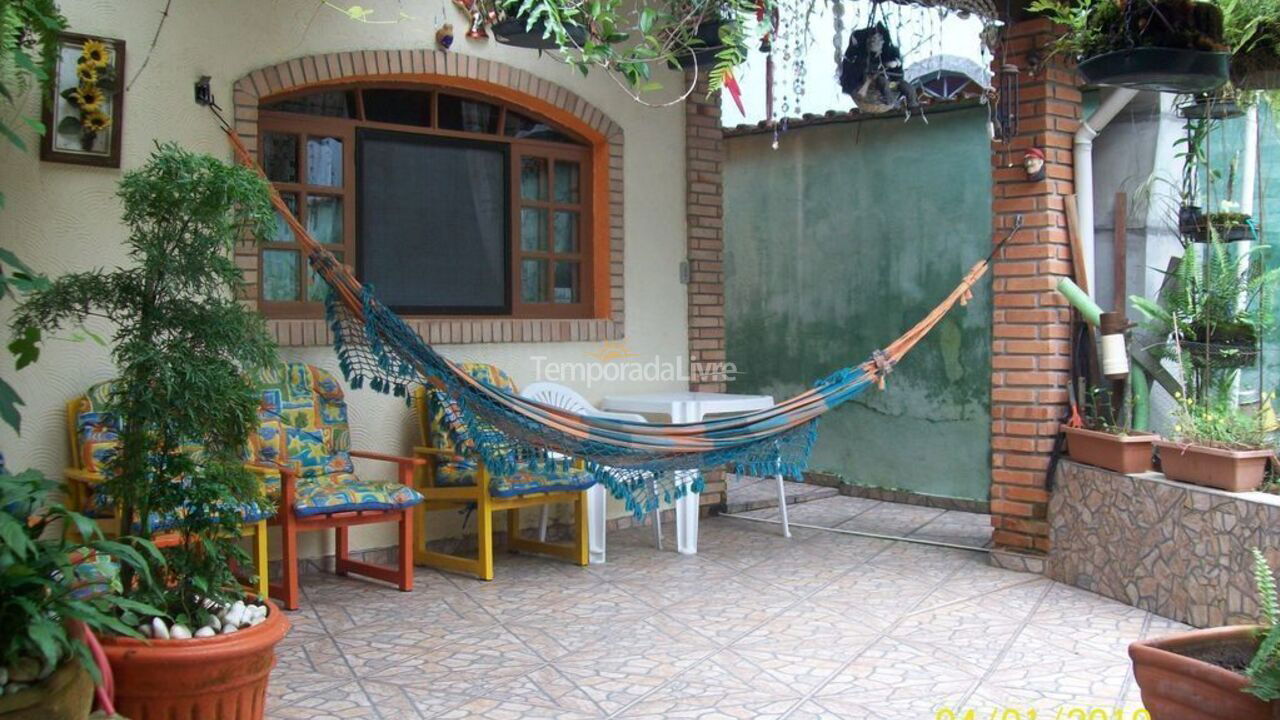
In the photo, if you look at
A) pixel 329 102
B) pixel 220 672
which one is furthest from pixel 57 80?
pixel 220 672

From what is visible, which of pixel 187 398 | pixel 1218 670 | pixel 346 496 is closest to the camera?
pixel 1218 670

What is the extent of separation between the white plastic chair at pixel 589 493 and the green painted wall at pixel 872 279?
1.86 metres

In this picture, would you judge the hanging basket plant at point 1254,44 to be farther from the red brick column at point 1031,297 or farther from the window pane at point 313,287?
the window pane at point 313,287

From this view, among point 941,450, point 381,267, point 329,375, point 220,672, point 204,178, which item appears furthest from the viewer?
point 941,450

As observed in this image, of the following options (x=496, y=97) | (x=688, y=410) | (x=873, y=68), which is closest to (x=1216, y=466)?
(x=873, y=68)

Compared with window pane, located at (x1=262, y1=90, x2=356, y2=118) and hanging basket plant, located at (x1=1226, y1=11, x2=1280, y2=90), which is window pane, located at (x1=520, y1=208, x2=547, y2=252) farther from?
hanging basket plant, located at (x1=1226, y1=11, x2=1280, y2=90)

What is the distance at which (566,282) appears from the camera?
18.3 ft

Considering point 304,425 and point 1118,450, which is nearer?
point 1118,450

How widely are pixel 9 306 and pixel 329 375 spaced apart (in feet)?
3.68

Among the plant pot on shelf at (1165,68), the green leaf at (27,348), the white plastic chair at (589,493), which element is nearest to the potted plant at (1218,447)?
the plant pot on shelf at (1165,68)

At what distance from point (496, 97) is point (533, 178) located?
412 millimetres

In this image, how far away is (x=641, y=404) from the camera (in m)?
5.21

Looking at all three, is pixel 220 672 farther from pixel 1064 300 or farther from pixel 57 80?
pixel 1064 300
